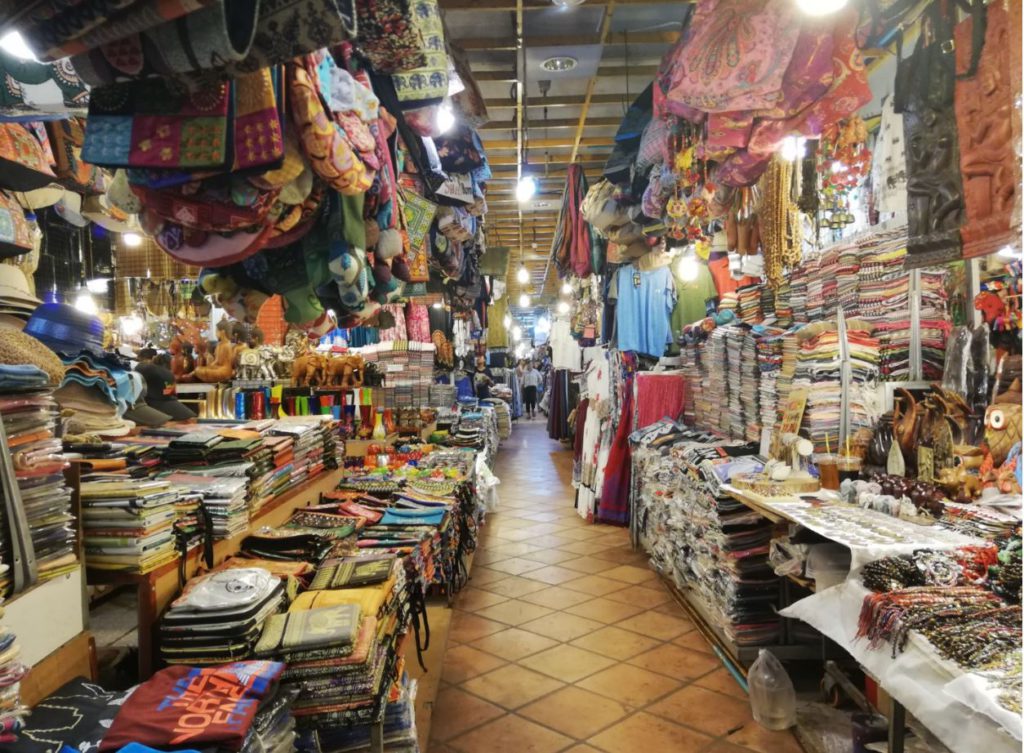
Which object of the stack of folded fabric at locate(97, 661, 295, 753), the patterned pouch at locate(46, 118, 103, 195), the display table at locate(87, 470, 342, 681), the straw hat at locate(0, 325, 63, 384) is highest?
the patterned pouch at locate(46, 118, 103, 195)

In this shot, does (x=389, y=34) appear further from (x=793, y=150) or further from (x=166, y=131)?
(x=793, y=150)

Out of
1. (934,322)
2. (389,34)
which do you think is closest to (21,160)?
(389,34)

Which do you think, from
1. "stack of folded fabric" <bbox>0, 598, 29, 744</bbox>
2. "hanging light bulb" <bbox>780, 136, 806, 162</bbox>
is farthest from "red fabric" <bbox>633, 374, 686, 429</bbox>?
"stack of folded fabric" <bbox>0, 598, 29, 744</bbox>

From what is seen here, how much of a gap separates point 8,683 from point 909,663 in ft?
6.52

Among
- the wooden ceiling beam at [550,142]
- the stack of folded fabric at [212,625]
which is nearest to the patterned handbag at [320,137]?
the stack of folded fabric at [212,625]

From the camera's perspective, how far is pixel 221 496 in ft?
7.27

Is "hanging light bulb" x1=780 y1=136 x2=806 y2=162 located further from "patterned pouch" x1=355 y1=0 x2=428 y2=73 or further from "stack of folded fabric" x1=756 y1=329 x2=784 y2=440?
"patterned pouch" x1=355 y1=0 x2=428 y2=73

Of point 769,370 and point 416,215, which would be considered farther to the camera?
point 769,370

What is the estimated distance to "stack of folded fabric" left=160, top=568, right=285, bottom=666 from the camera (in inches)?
67.7

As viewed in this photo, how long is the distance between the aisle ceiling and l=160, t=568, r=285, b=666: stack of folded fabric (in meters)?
3.18

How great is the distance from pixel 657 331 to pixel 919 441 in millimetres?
3239

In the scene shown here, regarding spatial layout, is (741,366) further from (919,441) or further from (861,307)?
(919,441)

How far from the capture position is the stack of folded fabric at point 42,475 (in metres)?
1.41

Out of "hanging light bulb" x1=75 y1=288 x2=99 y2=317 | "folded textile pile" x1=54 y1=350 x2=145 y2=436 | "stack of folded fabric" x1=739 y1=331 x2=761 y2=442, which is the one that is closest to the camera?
"folded textile pile" x1=54 y1=350 x2=145 y2=436
